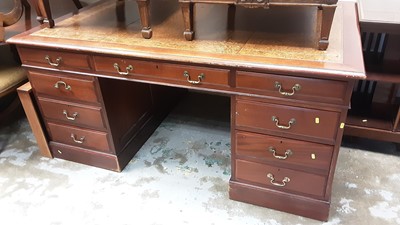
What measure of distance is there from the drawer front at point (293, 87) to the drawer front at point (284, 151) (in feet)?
0.65

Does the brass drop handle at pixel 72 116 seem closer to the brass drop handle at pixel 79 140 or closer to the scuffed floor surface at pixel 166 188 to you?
the brass drop handle at pixel 79 140

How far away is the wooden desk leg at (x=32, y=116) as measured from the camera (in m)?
1.68

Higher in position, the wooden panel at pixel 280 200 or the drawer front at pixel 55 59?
the drawer front at pixel 55 59

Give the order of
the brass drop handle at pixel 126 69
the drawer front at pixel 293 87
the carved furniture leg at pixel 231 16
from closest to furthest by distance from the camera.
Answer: the drawer front at pixel 293 87, the brass drop handle at pixel 126 69, the carved furniture leg at pixel 231 16

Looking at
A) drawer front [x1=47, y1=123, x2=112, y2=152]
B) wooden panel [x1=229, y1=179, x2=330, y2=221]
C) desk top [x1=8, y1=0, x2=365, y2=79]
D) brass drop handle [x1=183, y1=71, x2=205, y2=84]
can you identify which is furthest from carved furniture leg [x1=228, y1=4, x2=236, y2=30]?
drawer front [x1=47, y1=123, x2=112, y2=152]

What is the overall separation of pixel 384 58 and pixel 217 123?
37.4 inches

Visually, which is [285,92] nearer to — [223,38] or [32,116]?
[223,38]

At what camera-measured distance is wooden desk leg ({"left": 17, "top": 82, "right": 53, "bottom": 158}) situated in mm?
1680

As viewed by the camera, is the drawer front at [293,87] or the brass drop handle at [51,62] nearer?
the drawer front at [293,87]

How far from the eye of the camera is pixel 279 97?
1.24 meters

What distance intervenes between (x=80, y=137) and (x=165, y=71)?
68cm

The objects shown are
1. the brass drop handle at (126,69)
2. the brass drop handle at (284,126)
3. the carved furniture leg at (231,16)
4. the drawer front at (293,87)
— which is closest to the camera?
the drawer front at (293,87)

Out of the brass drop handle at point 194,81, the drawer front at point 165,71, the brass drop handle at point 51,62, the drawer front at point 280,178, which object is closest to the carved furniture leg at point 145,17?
the drawer front at point 165,71

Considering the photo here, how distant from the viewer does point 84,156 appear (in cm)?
180
